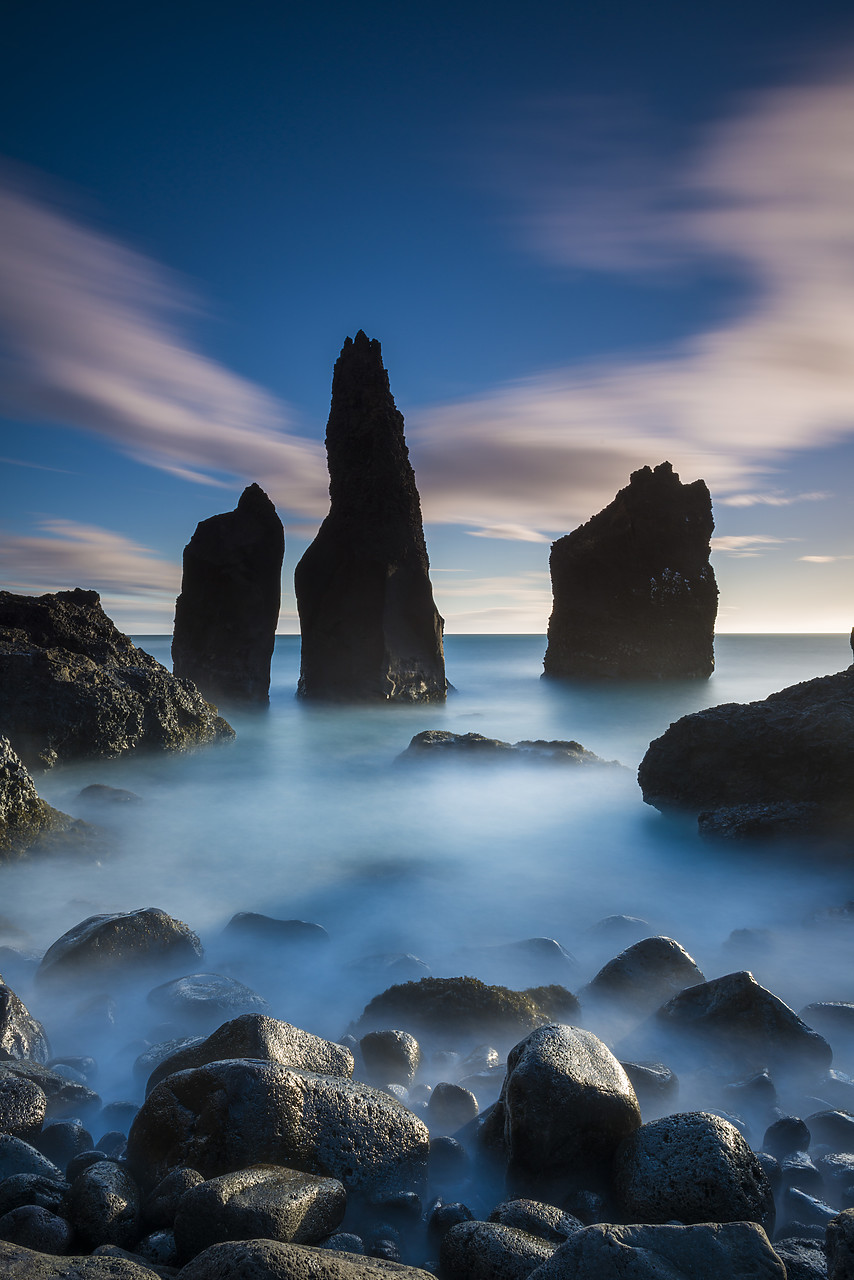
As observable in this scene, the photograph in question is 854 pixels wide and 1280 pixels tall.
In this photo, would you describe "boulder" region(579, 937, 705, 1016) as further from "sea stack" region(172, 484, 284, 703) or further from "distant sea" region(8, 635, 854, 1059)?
"sea stack" region(172, 484, 284, 703)

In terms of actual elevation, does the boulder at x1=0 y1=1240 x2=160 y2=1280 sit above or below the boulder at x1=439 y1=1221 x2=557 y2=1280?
above

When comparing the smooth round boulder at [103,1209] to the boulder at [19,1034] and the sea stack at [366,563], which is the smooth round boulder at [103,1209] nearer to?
the boulder at [19,1034]

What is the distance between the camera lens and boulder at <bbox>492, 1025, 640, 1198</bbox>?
286cm

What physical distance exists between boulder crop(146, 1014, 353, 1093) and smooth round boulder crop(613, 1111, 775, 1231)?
4.34 feet

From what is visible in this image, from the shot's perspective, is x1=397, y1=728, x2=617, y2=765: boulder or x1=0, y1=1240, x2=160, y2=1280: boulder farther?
x1=397, y1=728, x2=617, y2=765: boulder

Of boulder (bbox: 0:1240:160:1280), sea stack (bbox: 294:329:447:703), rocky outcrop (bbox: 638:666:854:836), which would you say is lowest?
boulder (bbox: 0:1240:160:1280)

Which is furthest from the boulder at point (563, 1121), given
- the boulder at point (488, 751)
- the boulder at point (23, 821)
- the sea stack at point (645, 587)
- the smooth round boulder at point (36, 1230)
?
the sea stack at point (645, 587)

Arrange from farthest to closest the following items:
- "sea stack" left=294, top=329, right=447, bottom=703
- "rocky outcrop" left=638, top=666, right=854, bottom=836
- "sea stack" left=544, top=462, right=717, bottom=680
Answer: "sea stack" left=544, top=462, right=717, bottom=680, "sea stack" left=294, top=329, right=447, bottom=703, "rocky outcrop" left=638, top=666, right=854, bottom=836

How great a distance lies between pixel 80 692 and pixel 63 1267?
10.7m

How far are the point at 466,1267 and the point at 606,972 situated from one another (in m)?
2.83

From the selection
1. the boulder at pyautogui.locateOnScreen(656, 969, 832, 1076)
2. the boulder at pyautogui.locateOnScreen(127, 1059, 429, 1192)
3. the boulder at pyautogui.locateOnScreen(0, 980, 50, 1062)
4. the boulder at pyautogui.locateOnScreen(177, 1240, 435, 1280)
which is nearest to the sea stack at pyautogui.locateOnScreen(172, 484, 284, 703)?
the boulder at pyautogui.locateOnScreen(0, 980, 50, 1062)

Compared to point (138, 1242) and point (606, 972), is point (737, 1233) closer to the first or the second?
point (138, 1242)

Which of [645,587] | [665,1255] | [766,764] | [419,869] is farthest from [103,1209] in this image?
[645,587]

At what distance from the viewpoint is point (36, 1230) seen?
7.65ft
